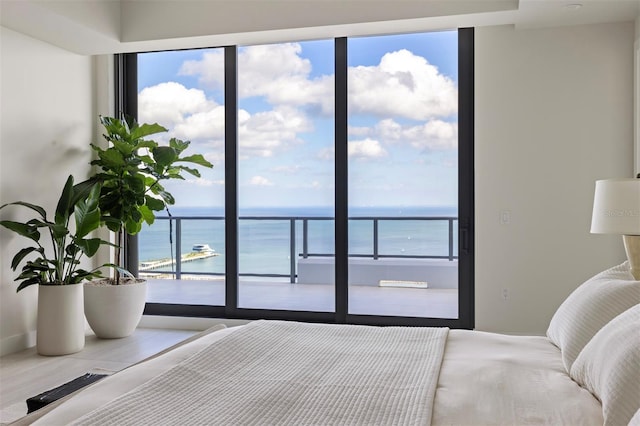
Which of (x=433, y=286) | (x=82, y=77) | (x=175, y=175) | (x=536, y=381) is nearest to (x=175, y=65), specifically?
(x=82, y=77)

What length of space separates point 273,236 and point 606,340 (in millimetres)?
4677

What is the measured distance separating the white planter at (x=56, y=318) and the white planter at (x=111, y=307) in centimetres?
40

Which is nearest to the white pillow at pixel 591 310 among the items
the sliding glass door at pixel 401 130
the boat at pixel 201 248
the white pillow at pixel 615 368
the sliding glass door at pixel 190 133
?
the white pillow at pixel 615 368

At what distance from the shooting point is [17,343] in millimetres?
4477

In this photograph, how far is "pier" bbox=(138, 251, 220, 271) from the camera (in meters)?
5.76

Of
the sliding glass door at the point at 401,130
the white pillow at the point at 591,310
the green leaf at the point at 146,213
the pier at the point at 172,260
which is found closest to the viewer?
the white pillow at the point at 591,310

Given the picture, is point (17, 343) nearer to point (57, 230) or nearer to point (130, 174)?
point (57, 230)

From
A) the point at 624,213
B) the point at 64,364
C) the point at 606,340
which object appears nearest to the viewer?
the point at 606,340

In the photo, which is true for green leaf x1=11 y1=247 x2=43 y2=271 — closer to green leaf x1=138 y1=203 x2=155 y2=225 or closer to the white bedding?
green leaf x1=138 y1=203 x2=155 y2=225

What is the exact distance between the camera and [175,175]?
4902 millimetres

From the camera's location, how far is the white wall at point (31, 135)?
4387mm

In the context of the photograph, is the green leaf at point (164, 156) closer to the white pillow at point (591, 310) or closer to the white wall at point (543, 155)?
the white wall at point (543, 155)

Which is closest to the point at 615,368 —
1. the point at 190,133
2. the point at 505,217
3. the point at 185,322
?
the point at 505,217

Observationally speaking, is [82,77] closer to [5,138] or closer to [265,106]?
[5,138]
